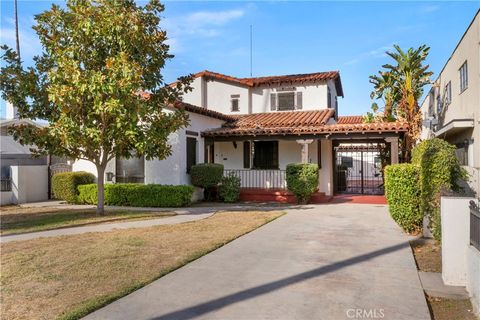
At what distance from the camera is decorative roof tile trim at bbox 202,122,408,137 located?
14.2m

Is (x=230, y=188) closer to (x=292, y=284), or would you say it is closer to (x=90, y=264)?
(x=90, y=264)

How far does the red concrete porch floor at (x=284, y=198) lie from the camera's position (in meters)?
15.4

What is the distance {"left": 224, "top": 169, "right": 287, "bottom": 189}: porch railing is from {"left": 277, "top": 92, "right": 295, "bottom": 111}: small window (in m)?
4.38

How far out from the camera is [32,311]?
4121 millimetres

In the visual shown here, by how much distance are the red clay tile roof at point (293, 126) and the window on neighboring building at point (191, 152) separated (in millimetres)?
766

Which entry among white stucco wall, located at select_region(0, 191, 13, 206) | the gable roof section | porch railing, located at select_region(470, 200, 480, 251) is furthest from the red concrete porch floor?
porch railing, located at select_region(470, 200, 480, 251)

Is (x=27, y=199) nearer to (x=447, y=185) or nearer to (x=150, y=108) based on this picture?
(x=150, y=108)

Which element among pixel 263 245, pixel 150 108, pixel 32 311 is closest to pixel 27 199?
pixel 150 108

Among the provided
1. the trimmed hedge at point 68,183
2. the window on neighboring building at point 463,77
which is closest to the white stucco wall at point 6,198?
the trimmed hedge at point 68,183

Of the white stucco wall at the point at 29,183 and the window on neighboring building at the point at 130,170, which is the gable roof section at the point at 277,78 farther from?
the white stucco wall at the point at 29,183

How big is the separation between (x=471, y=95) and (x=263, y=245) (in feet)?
32.2

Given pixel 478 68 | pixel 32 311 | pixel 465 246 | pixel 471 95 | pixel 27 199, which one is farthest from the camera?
pixel 27 199

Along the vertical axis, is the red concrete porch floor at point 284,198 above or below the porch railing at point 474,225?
below

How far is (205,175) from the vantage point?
15.2 m
